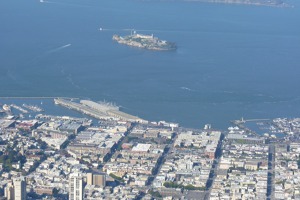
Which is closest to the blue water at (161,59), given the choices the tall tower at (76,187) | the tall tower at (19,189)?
the tall tower at (76,187)

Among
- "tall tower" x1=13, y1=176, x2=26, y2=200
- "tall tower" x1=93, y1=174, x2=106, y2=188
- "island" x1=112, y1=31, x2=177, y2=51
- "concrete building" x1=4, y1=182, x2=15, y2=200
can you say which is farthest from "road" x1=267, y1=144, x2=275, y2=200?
"island" x1=112, y1=31, x2=177, y2=51

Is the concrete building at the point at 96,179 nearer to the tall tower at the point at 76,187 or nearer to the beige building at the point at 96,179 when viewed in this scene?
the beige building at the point at 96,179

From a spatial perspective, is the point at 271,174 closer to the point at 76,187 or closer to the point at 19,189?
the point at 76,187

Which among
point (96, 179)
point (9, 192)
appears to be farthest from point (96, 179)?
point (9, 192)

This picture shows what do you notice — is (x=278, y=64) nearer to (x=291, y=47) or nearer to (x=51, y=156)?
(x=291, y=47)

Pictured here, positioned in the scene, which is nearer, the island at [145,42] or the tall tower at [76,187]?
the tall tower at [76,187]

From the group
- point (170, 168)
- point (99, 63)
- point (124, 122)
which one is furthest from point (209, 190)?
point (99, 63)
